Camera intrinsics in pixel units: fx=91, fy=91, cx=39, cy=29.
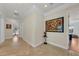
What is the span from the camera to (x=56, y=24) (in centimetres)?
241

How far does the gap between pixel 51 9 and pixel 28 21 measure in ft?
2.29

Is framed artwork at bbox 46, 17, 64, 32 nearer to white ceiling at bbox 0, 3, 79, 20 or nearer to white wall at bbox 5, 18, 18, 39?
white ceiling at bbox 0, 3, 79, 20

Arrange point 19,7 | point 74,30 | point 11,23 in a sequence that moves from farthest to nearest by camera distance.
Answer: point 11,23 → point 74,30 → point 19,7

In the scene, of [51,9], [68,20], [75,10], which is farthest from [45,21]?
[75,10]

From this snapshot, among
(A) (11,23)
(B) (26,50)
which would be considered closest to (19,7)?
(A) (11,23)

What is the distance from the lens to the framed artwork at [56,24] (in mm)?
2380

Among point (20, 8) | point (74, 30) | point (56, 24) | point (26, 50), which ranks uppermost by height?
point (20, 8)

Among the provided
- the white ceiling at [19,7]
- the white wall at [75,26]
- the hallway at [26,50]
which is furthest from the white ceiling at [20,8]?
the hallway at [26,50]

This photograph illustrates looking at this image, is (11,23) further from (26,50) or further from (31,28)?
(26,50)

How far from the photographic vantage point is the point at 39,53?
198cm

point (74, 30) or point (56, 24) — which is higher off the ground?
point (56, 24)

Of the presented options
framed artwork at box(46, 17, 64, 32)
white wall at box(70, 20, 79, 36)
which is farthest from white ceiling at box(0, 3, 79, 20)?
framed artwork at box(46, 17, 64, 32)

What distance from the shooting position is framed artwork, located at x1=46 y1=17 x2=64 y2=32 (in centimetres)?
238

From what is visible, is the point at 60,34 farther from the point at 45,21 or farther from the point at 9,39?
the point at 9,39
